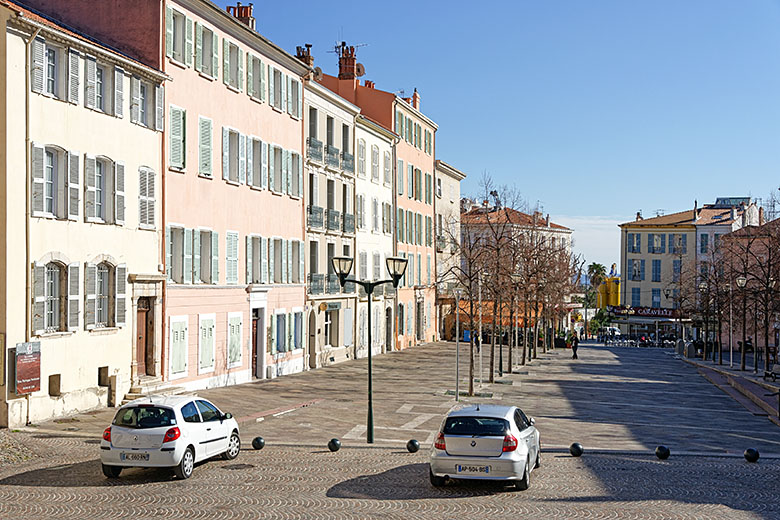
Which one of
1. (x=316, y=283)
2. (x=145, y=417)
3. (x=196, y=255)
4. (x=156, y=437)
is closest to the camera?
(x=156, y=437)

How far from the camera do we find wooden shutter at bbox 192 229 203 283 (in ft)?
110

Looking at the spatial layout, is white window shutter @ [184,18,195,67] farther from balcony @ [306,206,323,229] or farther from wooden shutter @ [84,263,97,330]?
balcony @ [306,206,323,229]

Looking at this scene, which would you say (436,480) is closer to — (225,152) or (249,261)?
(225,152)

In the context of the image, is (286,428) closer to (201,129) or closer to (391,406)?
(391,406)

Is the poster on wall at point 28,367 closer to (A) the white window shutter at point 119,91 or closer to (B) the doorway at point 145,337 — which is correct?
(B) the doorway at point 145,337

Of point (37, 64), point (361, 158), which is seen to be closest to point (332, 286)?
point (361, 158)

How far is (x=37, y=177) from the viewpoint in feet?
81.0

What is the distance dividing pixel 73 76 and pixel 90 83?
0.72 m

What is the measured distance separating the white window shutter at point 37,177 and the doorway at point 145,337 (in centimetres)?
630

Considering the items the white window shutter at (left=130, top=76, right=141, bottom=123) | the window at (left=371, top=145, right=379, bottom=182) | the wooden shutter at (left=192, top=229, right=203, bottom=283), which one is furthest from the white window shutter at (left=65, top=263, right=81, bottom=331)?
the window at (left=371, top=145, right=379, bottom=182)

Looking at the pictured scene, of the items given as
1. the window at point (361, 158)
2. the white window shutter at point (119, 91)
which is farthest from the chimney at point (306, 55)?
the white window shutter at point (119, 91)

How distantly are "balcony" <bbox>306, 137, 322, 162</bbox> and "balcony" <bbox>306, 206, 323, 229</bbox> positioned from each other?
237cm

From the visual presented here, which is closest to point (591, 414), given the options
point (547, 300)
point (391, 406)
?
point (391, 406)

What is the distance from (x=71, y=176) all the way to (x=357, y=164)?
93.4ft
